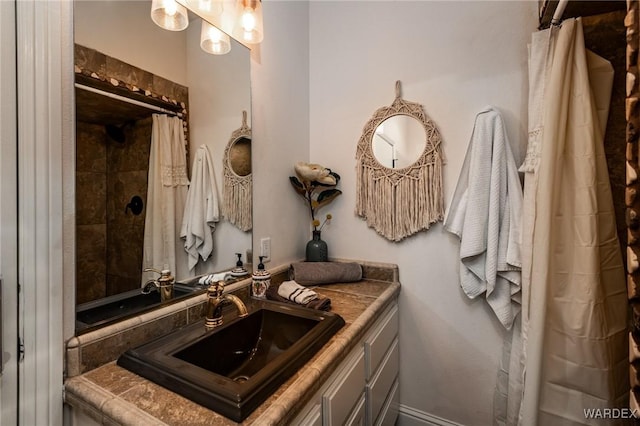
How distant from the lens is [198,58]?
117 cm

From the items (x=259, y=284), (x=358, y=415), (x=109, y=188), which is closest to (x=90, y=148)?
(x=109, y=188)

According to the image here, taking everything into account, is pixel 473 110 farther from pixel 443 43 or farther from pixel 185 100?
pixel 185 100

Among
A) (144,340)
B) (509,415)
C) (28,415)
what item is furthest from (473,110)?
(28,415)

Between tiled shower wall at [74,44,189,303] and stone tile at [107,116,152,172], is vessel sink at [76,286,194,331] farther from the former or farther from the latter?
stone tile at [107,116,152,172]

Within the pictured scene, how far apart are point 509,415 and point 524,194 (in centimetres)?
97


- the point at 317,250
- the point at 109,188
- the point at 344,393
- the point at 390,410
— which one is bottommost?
the point at 390,410

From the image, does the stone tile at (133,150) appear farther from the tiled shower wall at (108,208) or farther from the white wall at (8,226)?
the white wall at (8,226)

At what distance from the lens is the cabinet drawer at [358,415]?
100 centimetres

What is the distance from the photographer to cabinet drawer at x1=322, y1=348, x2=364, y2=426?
33.2 inches

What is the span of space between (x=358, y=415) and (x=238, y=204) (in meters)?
0.97

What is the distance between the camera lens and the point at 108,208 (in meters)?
0.92

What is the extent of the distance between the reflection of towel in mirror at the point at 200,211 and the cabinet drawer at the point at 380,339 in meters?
0.76

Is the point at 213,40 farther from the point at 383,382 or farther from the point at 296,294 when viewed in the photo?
the point at 383,382

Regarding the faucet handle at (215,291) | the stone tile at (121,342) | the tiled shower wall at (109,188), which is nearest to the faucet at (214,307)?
the faucet handle at (215,291)
